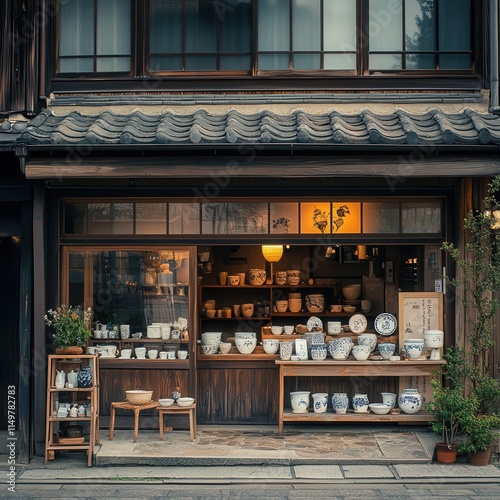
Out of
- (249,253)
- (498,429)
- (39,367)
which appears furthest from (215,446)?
(249,253)

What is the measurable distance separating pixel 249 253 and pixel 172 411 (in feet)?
14.7

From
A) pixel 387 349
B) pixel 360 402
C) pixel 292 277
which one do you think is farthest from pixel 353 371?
pixel 292 277

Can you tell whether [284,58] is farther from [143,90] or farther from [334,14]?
[143,90]

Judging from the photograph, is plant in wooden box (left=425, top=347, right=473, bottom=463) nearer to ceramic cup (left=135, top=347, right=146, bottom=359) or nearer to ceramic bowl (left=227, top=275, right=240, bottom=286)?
ceramic cup (left=135, top=347, right=146, bottom=359)

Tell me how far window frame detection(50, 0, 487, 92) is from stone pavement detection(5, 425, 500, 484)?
16.9 ft

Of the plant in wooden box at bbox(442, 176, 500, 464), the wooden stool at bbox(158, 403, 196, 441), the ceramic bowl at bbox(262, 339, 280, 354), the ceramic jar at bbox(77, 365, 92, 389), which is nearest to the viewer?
the plant in wooden box at bbox(442, 176, 500, 464)

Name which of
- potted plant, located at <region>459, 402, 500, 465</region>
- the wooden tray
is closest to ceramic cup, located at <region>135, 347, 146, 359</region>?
the wooden tray

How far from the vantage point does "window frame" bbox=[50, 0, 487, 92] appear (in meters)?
13.2

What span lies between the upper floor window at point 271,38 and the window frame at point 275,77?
0.09ft

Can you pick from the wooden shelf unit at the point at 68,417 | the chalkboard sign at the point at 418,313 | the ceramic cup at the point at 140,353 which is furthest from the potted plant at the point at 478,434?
the wooden shelf unit at the point at 68,417

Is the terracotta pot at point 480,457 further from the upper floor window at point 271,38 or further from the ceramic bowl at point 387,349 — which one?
the upper floor window at point 271,38

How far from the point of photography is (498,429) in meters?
12.1

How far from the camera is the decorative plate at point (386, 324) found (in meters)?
13.6

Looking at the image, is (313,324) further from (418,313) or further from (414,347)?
(414,347)
